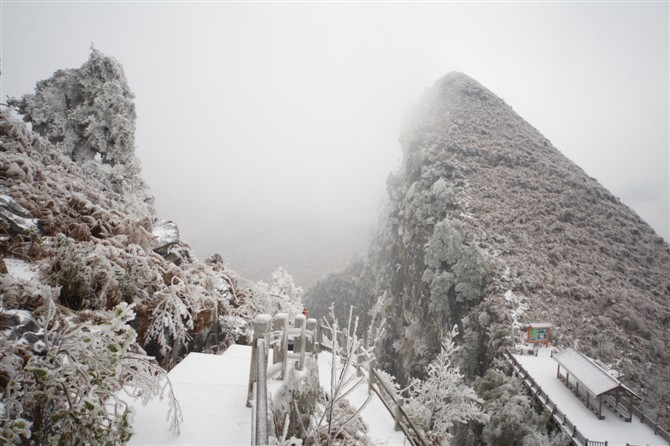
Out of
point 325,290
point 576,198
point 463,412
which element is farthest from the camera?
point 325,290

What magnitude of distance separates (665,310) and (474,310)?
14066 mm

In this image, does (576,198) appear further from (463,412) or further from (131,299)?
(131,299)

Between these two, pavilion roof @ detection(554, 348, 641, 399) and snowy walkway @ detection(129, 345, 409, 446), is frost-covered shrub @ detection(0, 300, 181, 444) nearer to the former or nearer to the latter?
snowy walkway @ detection(129, 345, 409, 446)

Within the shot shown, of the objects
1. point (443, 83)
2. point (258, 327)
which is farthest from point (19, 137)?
point (443, 83)

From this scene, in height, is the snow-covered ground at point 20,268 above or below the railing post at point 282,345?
above

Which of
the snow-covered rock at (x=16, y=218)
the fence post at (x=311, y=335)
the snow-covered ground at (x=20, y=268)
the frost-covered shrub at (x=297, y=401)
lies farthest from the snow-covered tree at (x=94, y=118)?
the frost-covered shrub at (x=297, y=401)

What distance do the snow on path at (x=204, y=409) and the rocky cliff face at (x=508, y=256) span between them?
781 inches

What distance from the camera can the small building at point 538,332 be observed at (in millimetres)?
18328

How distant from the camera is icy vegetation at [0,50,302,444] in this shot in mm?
2344

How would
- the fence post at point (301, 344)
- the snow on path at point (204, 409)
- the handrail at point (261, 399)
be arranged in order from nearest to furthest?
the handrail at point (261, 399) → the snow on path at point (204, 409) → the fence post at point (301, 344)

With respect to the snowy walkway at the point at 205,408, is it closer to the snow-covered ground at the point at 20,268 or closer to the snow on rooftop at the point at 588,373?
the snow-covered ground at the point at 20,268

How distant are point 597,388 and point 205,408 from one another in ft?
53.2

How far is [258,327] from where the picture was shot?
3729 mm

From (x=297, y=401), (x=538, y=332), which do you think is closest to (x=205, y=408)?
(x=297, y=401)
